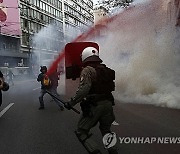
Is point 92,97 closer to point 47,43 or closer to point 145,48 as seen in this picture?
point 145,48

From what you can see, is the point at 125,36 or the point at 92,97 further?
the point at 125,36

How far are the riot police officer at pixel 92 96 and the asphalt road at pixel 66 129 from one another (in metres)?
0.95

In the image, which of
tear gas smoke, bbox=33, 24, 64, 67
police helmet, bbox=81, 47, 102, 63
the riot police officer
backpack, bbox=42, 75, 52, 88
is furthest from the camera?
tear gas smoke, bbox=33, 24, 64, 67

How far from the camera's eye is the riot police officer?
4.38 metres

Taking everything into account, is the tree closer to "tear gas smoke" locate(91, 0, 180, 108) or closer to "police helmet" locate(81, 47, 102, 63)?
"tear gas smoke" locate(91, 0, 180, 108)

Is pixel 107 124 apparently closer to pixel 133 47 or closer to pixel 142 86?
pixel 142 86

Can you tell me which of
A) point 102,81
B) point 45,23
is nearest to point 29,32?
point 45,23

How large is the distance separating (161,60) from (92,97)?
8.95m

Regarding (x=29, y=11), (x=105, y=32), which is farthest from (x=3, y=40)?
(x=105, y=32)

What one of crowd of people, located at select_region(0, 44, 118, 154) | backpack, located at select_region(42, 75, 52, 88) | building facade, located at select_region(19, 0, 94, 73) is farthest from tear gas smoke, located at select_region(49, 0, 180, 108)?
building facade, located at select_region(19, 0, 94, 73)

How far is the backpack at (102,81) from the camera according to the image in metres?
4.44

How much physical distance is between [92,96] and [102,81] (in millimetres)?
237

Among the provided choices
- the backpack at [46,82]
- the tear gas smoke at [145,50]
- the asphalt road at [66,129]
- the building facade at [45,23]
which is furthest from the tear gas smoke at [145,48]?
the building facade at [45,23]

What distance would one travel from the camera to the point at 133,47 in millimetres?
13922
